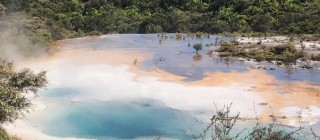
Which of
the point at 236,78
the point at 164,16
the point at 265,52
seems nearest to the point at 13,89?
A: the point at 236,78

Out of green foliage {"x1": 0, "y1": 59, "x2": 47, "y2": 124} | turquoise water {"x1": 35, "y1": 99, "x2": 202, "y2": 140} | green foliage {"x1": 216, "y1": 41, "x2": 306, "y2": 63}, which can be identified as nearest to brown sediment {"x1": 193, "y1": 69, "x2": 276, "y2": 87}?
green foliage {"x1": 216, "y1": 41, "x2": 306, "y2": 63}

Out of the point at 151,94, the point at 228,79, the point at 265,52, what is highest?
the point at 265,52

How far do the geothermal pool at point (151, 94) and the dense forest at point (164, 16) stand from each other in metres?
11.0

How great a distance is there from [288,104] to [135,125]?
21.0 ft

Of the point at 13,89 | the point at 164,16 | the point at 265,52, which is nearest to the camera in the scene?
the point at 13,89

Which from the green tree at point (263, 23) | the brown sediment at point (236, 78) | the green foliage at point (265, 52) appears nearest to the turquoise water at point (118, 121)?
the brown sediment at point (236, 78)

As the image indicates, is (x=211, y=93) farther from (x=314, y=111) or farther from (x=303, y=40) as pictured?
(x=303, y=40)

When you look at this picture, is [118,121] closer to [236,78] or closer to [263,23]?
[236,78]

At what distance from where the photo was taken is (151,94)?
1945 cm

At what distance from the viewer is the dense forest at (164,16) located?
125ft

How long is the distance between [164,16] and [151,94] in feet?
82.2

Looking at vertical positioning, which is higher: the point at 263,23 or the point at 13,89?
the point at 263,23

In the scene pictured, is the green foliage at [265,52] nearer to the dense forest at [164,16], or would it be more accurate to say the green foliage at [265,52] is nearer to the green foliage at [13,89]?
the dense forest at [164,16]

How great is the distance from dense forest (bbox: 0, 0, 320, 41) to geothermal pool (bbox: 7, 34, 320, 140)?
11.0 meters
